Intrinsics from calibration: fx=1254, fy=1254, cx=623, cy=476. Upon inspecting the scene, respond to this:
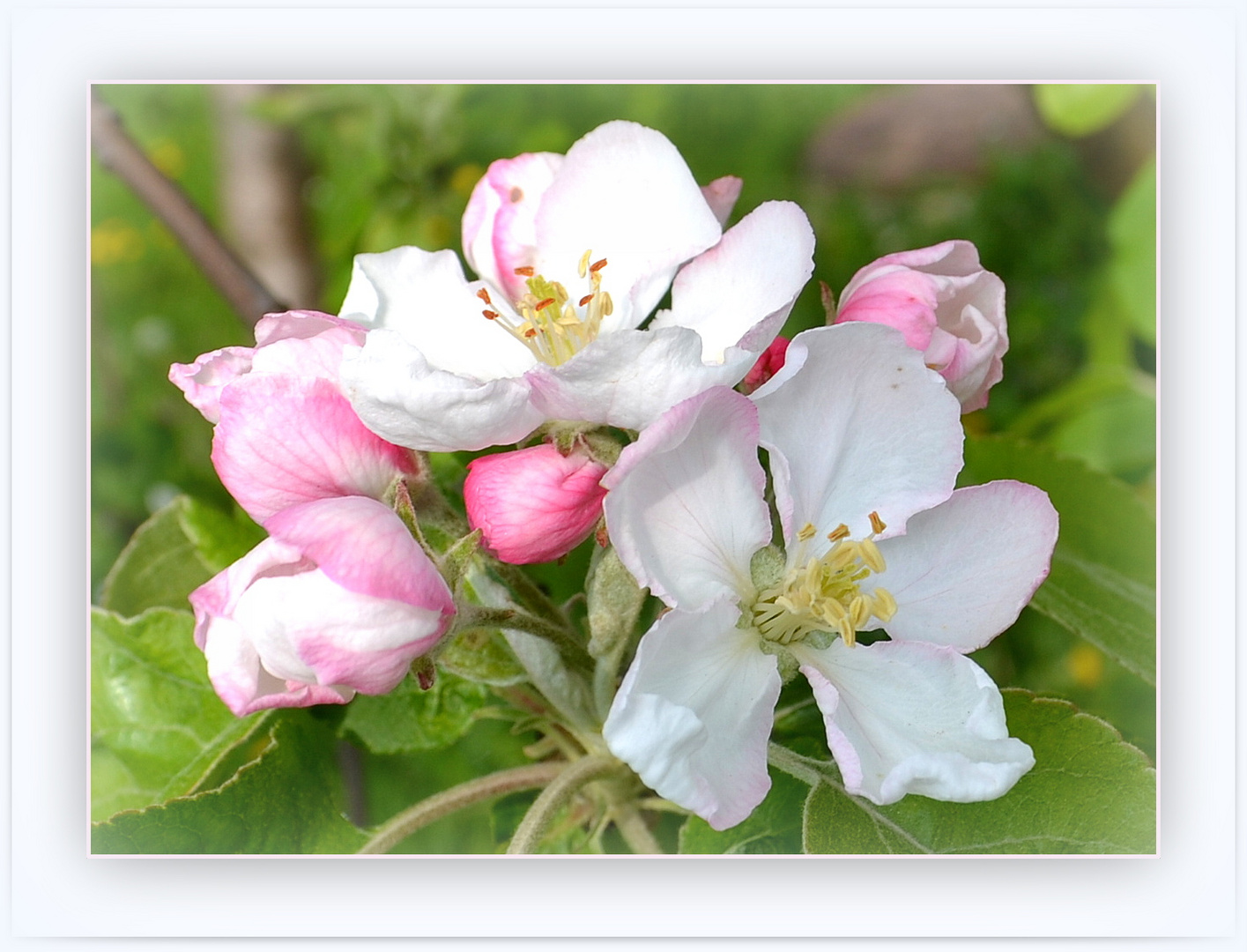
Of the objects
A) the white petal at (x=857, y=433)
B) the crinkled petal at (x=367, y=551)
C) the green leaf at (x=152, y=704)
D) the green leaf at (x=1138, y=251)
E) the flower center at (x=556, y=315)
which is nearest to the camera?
the crinkled petal at (x=367, y=551)

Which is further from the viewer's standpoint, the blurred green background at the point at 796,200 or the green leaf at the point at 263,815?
the blurred green background at the point at 796,200

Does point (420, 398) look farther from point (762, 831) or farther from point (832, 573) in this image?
point (762, 831)

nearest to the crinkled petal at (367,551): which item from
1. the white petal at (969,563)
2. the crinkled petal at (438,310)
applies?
the crinkled petal at (438,310)

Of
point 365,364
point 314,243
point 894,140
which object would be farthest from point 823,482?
point 314,243

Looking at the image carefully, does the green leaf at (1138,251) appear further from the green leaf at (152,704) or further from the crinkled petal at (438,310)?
the green leaf at (152,704)

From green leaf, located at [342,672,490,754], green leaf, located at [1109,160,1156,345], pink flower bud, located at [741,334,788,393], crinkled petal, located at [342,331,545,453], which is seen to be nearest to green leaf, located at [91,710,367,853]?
green leaf, located at [342,672,490,754]
